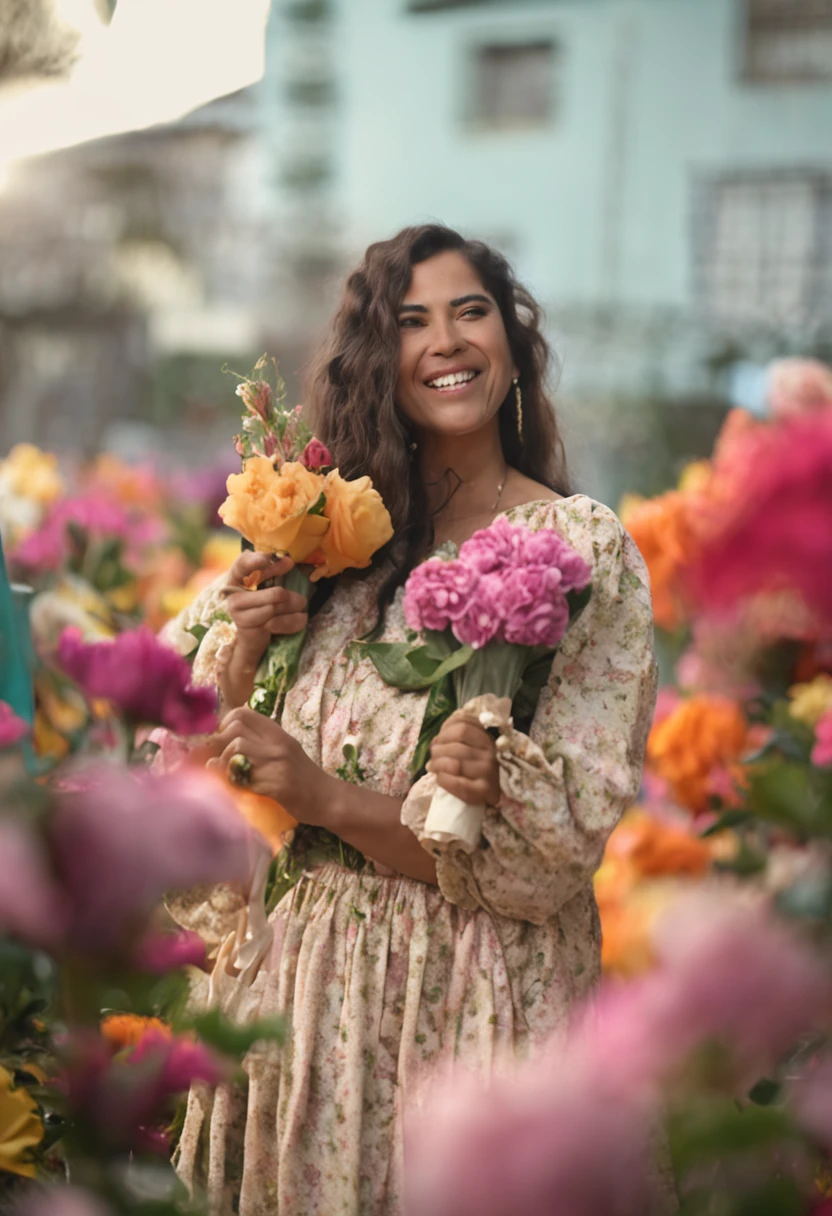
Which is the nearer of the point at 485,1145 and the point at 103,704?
the point at 485,1145

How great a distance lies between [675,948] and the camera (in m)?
0.58

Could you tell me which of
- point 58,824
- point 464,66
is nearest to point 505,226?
point 464,66

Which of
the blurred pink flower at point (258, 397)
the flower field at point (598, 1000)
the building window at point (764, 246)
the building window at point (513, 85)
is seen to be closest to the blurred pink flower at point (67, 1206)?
the flower field at point (598, 1000)

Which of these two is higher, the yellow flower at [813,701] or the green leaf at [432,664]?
the green leaf at [432,664]

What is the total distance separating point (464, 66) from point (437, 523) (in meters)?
12.0

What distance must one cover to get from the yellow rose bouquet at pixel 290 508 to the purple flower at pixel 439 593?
9.2 inches

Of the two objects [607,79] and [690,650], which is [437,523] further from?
[607,79]

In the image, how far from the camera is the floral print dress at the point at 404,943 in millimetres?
1684

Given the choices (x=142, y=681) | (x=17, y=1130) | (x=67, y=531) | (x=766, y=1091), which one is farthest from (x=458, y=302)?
(x=67, y=531)

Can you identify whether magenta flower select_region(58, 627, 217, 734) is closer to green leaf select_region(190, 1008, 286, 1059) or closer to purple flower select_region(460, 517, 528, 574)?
purple flower select_region(460, 517, 528, 574)

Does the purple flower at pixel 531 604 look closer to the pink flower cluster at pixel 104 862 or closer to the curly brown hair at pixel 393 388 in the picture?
the curly brown hair at pixel 393 388

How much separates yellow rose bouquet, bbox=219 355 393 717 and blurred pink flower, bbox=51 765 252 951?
1034 millimetres

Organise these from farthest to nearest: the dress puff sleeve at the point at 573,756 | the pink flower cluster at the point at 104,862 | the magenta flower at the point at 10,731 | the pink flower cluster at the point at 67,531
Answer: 1. the pink flower cluster at the point at 67,531
2. the dress puff sleeve at the point at 573,756
3. the magenta flower at the point at 10,731
4. the pink flower cluster at the point at 104,862

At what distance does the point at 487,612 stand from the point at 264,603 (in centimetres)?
38
